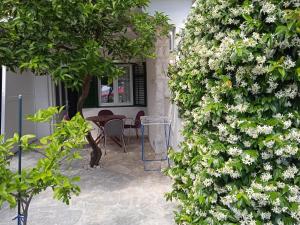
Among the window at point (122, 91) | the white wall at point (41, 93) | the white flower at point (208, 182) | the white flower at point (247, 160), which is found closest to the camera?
the white flower at point (247, 160)

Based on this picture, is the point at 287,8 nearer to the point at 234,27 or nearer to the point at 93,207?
the point at 234,27

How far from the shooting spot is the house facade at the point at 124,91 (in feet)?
19.3

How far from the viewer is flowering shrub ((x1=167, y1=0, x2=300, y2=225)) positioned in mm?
1990

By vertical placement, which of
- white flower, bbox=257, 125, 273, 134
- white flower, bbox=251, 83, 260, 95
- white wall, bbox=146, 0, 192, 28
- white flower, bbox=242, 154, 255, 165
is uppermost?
white wall, bbox=146, 0, 192, 28

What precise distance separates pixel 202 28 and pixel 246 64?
804mm

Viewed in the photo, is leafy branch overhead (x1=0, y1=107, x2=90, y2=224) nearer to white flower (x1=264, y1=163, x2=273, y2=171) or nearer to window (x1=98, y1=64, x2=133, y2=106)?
white flower (x1=264, y1=163, x2=273, y2=171)

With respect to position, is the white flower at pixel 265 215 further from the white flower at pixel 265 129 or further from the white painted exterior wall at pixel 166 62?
the white painted exterior wall at pixel 166 62

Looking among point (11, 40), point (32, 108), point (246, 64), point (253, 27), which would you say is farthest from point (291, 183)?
point (32, 108)

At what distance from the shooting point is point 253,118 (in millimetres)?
2105

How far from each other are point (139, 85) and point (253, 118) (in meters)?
8.01

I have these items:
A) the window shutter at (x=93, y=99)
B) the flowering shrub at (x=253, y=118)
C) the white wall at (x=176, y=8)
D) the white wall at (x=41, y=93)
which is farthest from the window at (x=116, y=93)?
the flowering shrub at (x=253, y=118)

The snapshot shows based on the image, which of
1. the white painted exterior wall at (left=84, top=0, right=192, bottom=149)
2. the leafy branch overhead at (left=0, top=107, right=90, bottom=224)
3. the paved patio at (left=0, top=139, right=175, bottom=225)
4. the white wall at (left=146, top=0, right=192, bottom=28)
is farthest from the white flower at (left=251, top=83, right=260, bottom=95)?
the white wall at (left=146, top=0, right=192, bottom=28)

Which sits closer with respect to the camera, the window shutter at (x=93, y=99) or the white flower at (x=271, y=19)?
the white flower at (x=271, y=19)

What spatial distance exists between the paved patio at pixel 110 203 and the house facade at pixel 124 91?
965 mm
